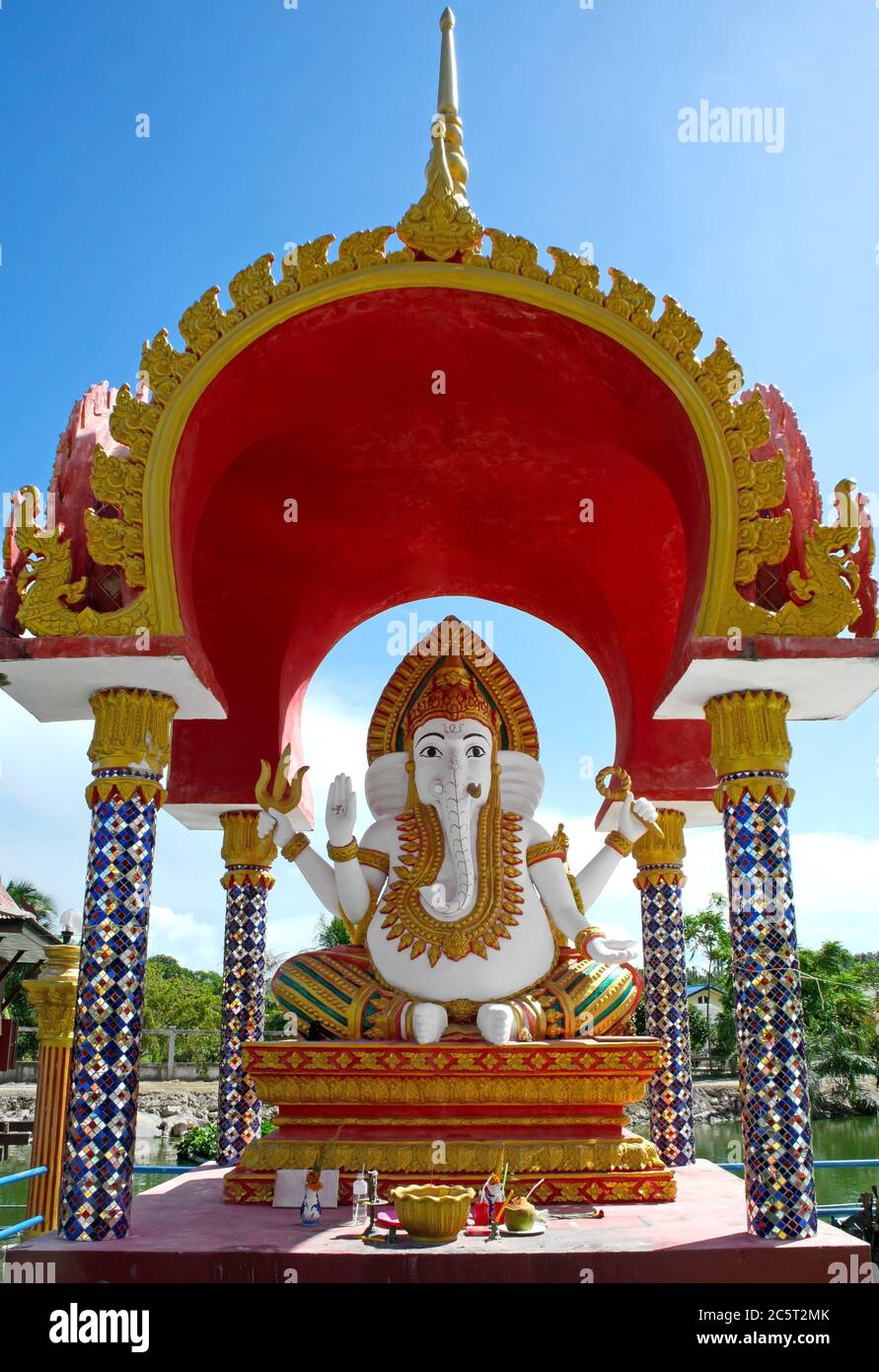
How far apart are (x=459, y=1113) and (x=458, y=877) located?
168 cm

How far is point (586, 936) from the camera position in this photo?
8.20 metres

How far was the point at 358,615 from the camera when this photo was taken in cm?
1080

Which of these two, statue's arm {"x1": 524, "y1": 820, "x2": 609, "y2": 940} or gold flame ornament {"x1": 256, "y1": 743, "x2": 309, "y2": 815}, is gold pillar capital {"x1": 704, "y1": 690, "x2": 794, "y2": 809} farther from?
gold flame ornament {"x1": 256, "y1": 743, "x2": 309, "y2": 815}

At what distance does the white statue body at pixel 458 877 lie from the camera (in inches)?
317

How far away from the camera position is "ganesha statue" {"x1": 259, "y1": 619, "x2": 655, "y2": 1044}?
26.2ft

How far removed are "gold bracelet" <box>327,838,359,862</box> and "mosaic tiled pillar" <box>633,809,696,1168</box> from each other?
259cm

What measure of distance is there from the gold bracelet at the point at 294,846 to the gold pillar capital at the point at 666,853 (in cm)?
317

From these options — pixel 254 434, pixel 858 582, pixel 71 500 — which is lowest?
pixel 858 582
